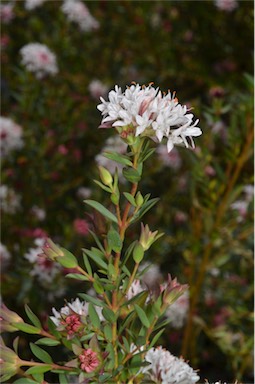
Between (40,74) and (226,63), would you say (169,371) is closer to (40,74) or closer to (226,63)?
(40,74)

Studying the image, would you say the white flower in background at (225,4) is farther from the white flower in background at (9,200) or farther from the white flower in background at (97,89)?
the white flower in background at (9,200)

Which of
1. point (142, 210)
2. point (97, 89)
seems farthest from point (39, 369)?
point (97, 89)

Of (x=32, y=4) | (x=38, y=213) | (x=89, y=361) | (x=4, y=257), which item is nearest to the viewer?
(x=89, y=361)

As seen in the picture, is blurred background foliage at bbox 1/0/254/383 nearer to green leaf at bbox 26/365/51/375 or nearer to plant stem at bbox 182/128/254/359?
plant stem at bbox 182/128/254/359

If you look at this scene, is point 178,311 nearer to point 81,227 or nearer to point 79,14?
point 81,227

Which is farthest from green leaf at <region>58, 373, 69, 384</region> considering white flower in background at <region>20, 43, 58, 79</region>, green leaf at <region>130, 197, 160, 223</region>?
white flower in background at <region>20, 43, 58, 79</region>

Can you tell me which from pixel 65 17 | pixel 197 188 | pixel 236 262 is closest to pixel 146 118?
pixel 197 188
